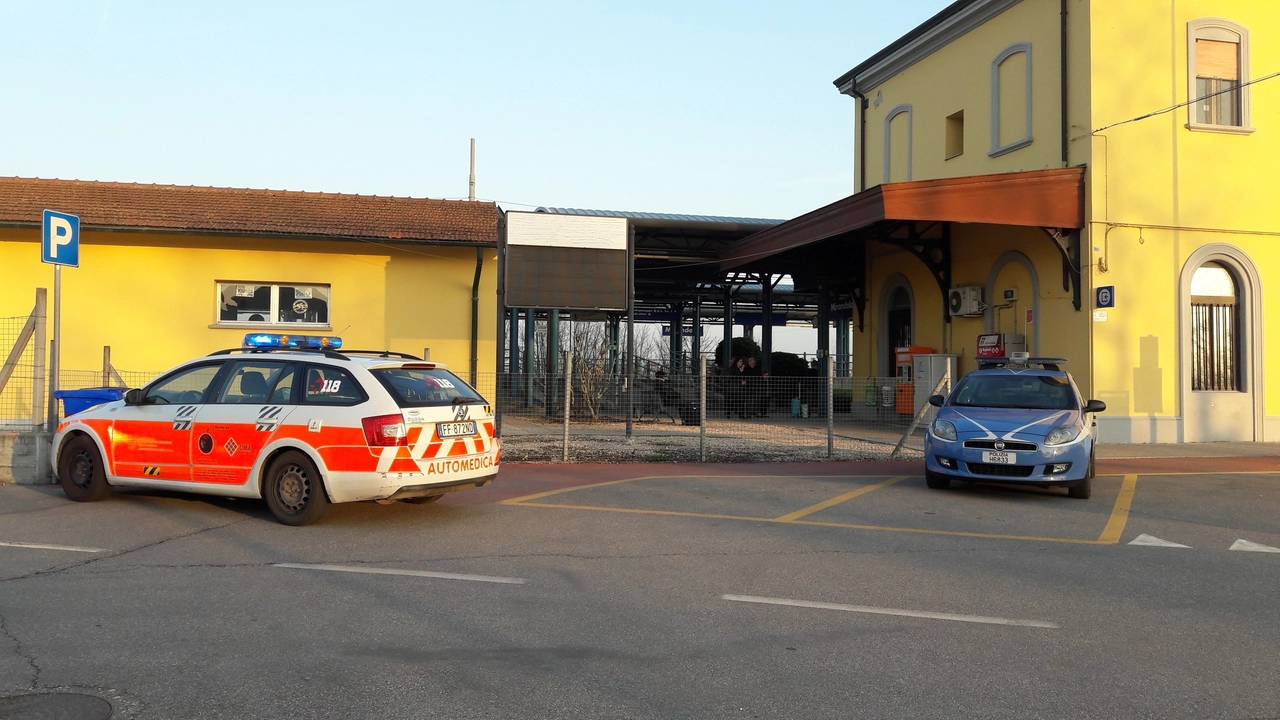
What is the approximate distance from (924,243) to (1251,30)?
697cm

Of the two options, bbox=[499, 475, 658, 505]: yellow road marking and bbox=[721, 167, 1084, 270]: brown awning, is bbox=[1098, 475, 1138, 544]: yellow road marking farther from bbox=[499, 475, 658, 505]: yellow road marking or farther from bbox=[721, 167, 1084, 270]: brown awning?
bbox=[721, 167, 1084, 270]: brown awning

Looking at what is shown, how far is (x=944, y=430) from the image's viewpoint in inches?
443

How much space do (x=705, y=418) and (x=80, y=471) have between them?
30.1 feet

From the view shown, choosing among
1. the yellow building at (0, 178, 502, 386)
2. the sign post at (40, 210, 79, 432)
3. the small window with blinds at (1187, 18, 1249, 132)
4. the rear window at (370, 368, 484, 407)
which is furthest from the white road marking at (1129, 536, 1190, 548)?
the yellow building at (0, 178, 502, 386)

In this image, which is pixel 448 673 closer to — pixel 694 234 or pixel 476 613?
pixel 476 613

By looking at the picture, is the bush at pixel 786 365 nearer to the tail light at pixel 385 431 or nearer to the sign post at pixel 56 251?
the sign post at pixel 56 251

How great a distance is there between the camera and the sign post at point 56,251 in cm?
1098

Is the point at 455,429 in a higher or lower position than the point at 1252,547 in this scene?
higher

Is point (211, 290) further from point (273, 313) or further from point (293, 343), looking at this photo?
point (293, 343)

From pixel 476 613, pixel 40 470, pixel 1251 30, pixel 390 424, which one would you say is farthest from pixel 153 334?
pixel 1251 30

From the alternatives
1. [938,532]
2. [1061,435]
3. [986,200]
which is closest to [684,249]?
[986,200]

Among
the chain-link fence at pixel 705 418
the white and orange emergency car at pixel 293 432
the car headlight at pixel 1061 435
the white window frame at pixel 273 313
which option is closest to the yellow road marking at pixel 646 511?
the white and orange emergency car at pixel 293 432

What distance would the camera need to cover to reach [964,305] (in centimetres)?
2034

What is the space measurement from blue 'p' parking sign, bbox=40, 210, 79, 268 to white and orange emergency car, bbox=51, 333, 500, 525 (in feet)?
8.59
